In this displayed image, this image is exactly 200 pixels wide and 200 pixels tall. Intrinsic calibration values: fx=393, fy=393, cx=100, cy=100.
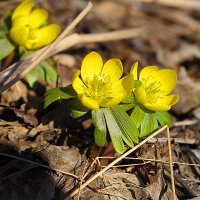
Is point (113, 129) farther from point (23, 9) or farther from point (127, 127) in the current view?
point (23, 9)

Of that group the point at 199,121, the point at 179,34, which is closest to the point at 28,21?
the point at 199,121

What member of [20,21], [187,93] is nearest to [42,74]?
[20,21]

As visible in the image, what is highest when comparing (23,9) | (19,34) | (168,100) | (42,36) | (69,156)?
(23,9)

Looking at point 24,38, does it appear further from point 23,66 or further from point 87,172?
point 87,172

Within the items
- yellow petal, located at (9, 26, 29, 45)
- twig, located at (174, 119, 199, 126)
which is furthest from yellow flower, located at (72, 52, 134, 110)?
twig, located at (174, 119, 199, 126)

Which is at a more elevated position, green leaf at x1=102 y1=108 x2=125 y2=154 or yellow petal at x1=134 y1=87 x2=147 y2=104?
yellow petal at x1=134 y1=87 x2=147 y2=104

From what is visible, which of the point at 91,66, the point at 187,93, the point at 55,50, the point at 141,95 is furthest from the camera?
the point at 187,93

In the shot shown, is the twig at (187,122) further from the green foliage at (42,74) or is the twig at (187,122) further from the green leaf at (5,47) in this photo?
the green leaf at (5,47)

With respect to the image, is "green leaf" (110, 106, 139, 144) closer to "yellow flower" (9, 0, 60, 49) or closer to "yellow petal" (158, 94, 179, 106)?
"yellow petal" (158, 94, 179, 106)

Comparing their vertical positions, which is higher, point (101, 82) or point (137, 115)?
point (101, 82)
